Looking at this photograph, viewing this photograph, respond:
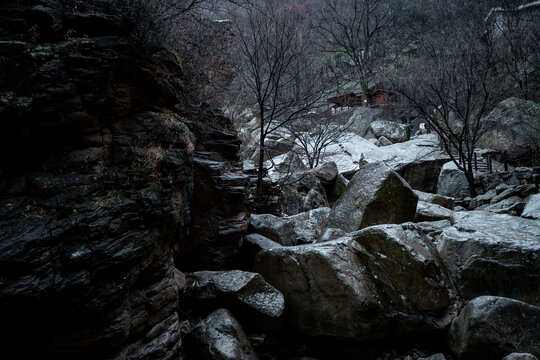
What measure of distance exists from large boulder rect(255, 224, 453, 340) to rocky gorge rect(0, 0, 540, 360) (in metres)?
0.02

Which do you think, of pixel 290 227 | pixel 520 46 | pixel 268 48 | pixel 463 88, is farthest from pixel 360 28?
pixel 290 227

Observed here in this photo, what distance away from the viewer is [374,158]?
1742cm

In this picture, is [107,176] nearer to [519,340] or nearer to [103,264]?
[103,264]

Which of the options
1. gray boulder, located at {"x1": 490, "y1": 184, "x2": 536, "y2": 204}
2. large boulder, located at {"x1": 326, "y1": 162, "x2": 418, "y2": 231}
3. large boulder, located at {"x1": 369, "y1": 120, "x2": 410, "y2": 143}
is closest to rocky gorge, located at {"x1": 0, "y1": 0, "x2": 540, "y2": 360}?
large boulder, located at {"x1": 326, "y1": 162, "x2": 418, "y2": 231}

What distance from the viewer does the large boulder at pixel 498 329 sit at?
3.38 metres

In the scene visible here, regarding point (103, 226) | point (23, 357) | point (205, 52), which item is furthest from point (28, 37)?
point (205, 52)

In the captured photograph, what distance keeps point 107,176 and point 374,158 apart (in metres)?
16.4

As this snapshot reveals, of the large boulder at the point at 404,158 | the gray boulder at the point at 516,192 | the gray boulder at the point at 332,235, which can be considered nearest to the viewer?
the gray boulder at the point at 332,235

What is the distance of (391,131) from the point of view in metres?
24.4

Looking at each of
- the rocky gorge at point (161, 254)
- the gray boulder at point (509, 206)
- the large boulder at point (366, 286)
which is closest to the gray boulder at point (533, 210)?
the rocky gorge at point (161, 254)

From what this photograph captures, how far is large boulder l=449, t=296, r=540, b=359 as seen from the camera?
3.38 metres

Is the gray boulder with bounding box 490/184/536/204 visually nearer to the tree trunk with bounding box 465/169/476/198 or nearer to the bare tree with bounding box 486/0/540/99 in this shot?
the tree trunk with bounding box 465/169/476/198

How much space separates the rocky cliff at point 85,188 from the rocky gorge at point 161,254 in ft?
0.04

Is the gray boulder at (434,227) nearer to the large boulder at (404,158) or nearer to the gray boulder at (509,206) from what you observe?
the gray boulder at (509,206)
